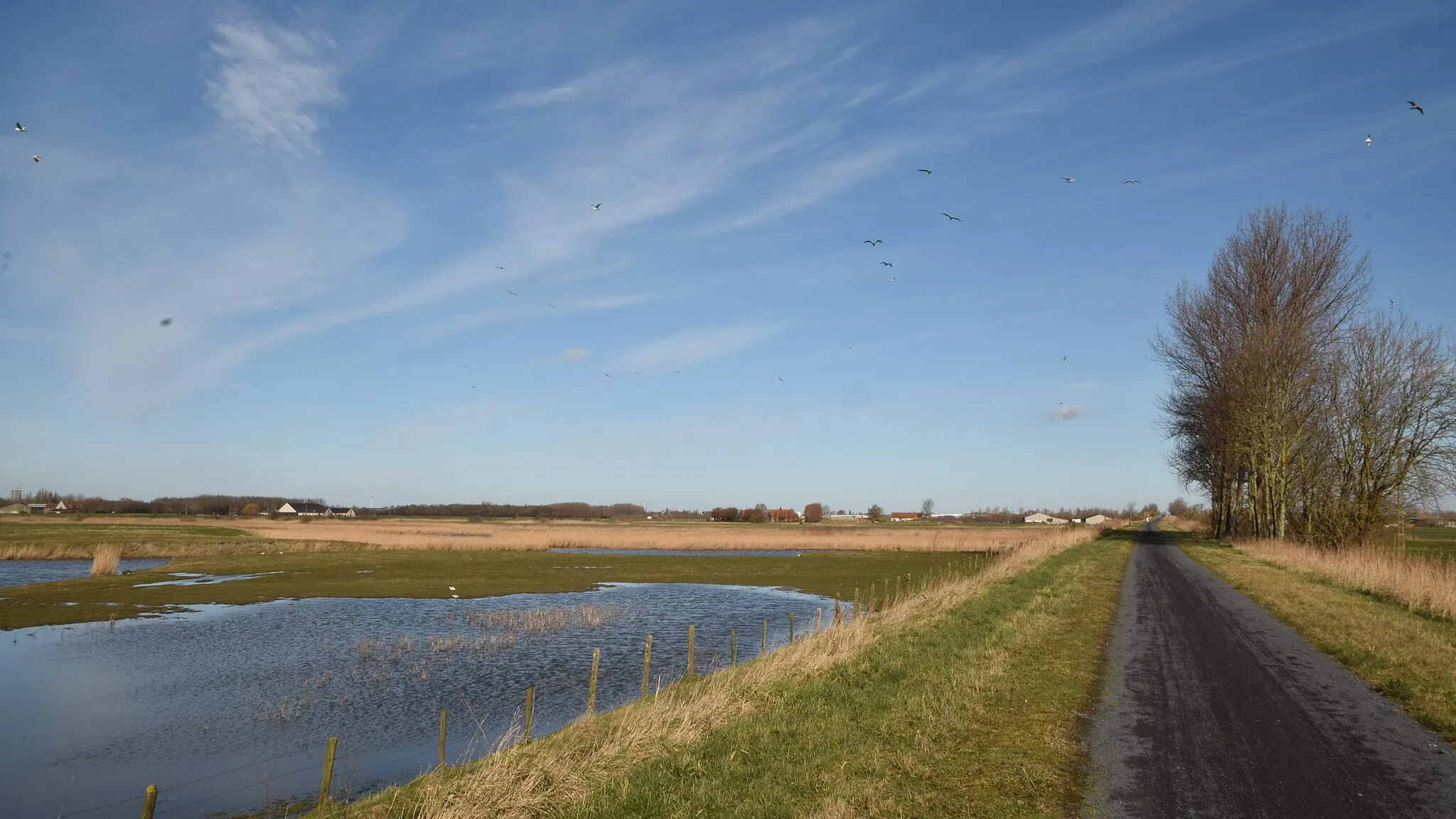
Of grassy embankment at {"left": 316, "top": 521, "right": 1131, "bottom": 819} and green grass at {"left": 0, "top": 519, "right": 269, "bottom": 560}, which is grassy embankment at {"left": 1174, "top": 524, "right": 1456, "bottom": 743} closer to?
grassy embankment at {"left": 316, "top": 521, "right": 1131, "bottom": 819}

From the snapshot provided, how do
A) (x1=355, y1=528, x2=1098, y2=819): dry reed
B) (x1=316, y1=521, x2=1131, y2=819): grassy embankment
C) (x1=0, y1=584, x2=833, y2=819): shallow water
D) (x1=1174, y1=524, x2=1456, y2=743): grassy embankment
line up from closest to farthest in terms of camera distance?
(x1=316, y1=521, x2=1131, y2=819): grassy embankment < (x1=355, y1=528, x2=1098, y2=819): dry reed < (x1=1174, y1=524, x2=1456, y2=743): grassy embankment < (x1=0, y1=584, x2=833, y2=819): shallow water

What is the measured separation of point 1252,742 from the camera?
34.2 ft

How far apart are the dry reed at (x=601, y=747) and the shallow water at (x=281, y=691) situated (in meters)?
2.38

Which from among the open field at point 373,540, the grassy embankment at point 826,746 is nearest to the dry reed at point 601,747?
the grassy embankment at point 826,746

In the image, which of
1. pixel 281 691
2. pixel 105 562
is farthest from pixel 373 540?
pixel 281 691

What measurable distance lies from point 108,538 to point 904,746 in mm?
84698

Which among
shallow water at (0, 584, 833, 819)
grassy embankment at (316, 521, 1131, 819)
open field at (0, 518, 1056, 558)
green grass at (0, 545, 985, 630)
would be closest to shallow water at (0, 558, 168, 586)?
green grass at (0, 545, 985, 630)

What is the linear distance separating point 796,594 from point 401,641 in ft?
67.5

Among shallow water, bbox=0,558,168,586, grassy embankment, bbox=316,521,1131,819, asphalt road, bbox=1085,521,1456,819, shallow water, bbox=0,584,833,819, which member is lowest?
shallow water, bbox=0,584,833,819

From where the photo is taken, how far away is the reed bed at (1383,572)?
2170 cm

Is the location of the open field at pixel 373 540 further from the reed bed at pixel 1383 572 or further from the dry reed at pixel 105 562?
the reed bed at pixel 1383 572

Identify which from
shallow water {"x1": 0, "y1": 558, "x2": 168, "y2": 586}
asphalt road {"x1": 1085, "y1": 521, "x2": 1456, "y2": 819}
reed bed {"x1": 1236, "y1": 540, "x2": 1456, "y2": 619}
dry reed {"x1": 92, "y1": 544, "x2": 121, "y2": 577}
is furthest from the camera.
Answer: dry reed {"x1": 92, "y1": 544, "x2": 121, "y2": 577}

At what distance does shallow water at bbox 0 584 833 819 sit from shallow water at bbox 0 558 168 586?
17852mm

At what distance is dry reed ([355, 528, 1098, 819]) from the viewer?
30.5 feet
